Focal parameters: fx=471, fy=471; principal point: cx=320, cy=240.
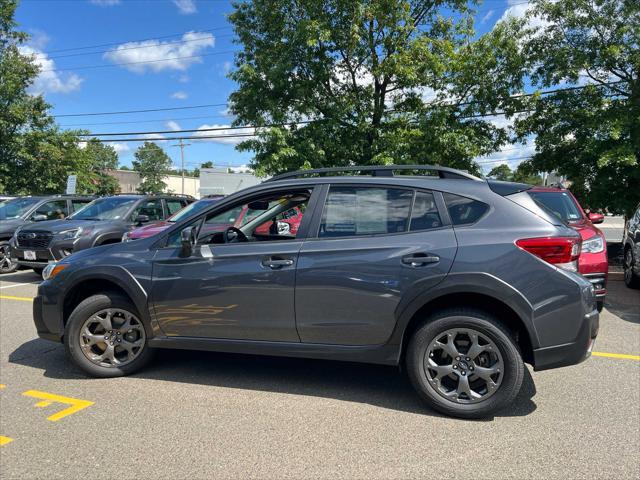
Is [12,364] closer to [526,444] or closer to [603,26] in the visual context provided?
[526,444]

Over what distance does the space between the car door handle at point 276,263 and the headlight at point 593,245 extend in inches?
162

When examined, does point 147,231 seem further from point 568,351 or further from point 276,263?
point 568,351

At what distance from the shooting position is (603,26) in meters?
12.3

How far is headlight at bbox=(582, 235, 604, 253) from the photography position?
5832 mm

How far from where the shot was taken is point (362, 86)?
14727 mm

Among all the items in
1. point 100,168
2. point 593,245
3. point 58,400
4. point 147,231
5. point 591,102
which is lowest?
point 58,400

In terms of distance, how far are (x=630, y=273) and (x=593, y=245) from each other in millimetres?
3322

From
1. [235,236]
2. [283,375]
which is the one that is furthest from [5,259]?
[283,375]

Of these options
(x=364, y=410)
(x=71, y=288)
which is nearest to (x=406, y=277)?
(x=364, y=410)

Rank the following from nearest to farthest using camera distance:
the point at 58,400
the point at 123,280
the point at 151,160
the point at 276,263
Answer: the point at 276,263 → the point at 58,400 → the point at 123,280 → the point at 151,160

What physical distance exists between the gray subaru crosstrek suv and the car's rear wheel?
6032mm

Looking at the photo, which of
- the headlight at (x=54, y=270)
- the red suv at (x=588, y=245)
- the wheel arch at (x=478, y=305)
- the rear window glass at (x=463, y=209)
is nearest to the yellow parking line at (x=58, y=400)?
the headlight at (x=54, y=270)

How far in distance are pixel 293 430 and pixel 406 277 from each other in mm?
1326

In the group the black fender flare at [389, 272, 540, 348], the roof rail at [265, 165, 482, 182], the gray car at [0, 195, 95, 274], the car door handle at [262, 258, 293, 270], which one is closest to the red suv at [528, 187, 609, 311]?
the roof rail at [265, 165, 482, 182]
